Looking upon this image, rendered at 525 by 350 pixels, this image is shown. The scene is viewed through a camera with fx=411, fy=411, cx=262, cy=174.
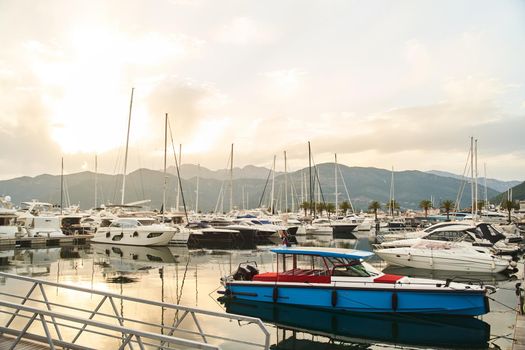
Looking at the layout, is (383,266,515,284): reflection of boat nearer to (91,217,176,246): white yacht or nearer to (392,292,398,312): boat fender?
(392,292,398,312): boat fender

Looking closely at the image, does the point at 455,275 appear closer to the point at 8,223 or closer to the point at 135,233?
the point at 135,233

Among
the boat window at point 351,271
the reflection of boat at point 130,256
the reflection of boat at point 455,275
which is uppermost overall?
the boat window at point 351,271

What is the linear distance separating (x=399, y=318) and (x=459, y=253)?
14.1m

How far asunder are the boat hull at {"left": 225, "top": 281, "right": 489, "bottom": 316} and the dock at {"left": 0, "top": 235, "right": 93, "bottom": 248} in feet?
124

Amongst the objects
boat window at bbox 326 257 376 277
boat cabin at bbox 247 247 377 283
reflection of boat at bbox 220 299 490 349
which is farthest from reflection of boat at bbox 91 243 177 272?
boat window at bbox 326 257 376 277

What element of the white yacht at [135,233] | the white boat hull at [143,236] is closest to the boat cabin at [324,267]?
the white boat hull at [143,236]

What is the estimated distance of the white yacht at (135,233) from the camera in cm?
4394

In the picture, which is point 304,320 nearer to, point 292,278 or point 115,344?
point 292,278

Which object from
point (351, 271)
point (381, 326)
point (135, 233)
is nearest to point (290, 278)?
point (351, 271)

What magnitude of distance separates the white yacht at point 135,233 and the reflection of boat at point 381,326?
2733 cm

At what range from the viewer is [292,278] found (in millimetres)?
18359

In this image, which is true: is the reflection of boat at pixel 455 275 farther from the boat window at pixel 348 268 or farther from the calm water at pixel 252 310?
the boat window at pixel 348 268

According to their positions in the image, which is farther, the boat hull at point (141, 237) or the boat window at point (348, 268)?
the boat hull at point (141, 237)

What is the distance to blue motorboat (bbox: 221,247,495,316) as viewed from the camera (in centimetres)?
1625
